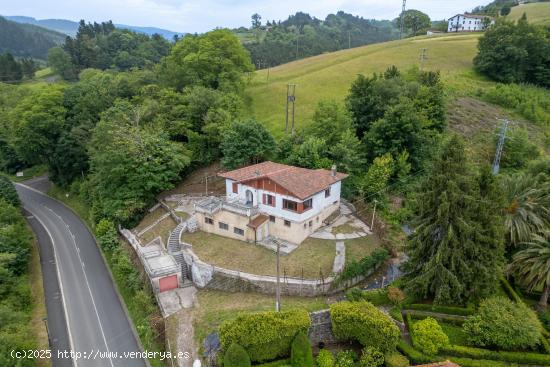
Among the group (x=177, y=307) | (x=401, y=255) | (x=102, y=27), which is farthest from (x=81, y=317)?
(x=102, y=27)

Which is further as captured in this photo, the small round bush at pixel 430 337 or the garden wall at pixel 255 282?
the garden wall at pixel 255 282

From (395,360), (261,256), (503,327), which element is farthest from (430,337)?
(261,256)

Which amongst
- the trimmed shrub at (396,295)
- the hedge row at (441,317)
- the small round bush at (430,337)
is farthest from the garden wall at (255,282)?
the small round bush at (430,337)

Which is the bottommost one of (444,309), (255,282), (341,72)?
(255,282)

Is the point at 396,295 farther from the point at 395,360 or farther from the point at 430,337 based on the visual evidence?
the point at 395,360

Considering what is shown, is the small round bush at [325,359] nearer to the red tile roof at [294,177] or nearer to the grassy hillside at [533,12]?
the red tile roof at [294,177]

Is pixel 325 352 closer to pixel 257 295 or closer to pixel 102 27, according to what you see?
pixel 257 295
